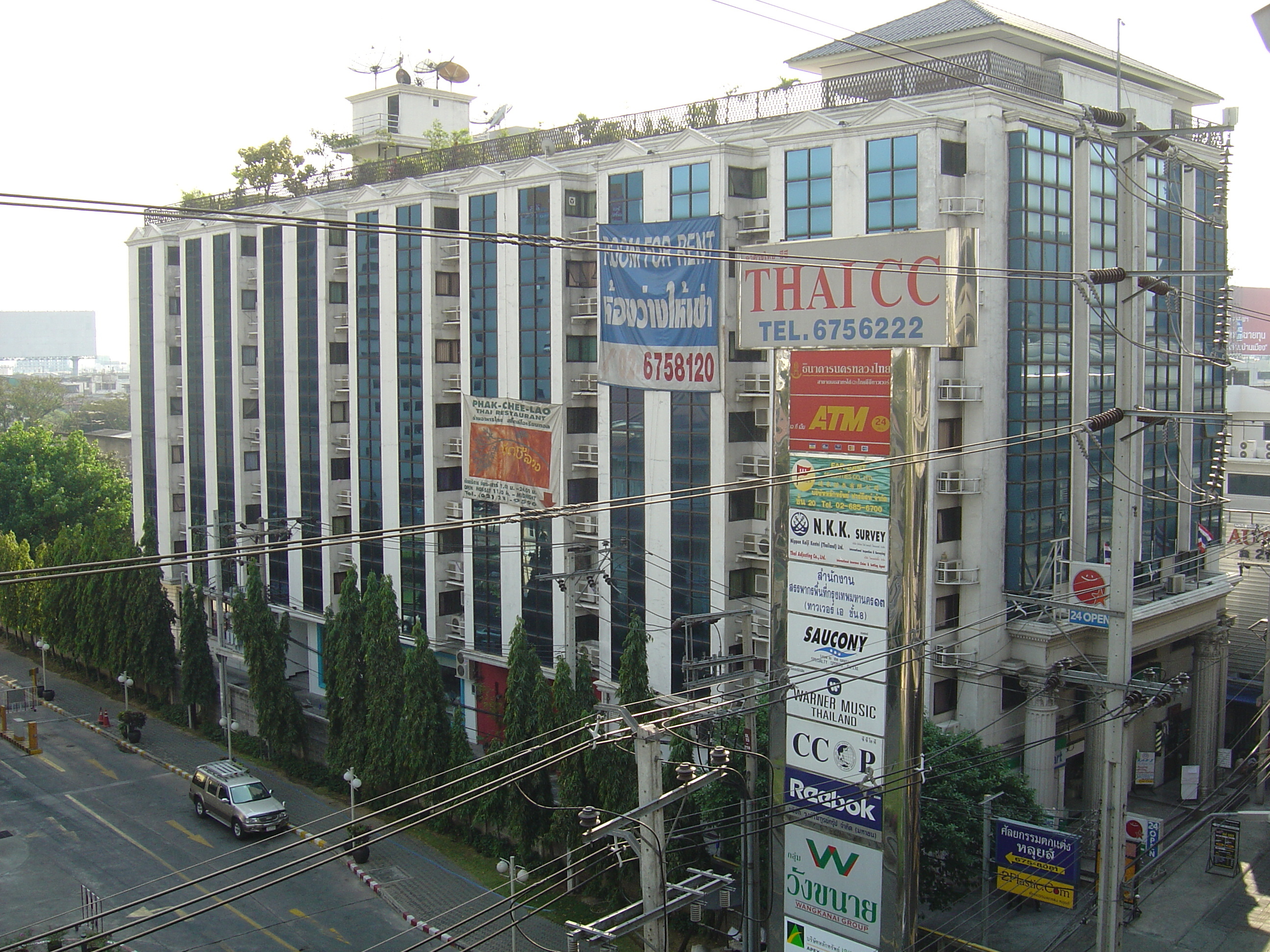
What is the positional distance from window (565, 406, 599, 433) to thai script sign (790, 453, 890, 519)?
16.0 metres

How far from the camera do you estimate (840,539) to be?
68.0ft

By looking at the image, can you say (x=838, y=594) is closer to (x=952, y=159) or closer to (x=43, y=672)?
(x=952, y=159)

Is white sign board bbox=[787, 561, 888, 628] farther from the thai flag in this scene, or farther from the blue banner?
the thai flag

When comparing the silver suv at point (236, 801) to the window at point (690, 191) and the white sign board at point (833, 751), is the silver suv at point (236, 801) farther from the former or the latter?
the window at point (690, 191)

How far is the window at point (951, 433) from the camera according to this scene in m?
30.6

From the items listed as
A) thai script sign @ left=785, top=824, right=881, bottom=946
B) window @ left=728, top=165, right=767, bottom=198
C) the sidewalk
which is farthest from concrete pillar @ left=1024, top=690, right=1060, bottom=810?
window @ left=728, top=165, right=767, bottom=198

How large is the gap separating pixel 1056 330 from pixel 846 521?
47.8ft

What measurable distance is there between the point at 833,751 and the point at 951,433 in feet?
42.1

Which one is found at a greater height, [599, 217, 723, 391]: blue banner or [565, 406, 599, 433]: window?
[599, 217, 723, 391]: blue banner

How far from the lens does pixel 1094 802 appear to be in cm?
3272

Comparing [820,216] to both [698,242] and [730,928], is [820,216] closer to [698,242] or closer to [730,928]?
[698,242]

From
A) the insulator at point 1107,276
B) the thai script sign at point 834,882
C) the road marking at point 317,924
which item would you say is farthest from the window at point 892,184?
the road marking at point 317,924

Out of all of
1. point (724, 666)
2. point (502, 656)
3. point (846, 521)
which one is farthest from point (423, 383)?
point (846, 521)

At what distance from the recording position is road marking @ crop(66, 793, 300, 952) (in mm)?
27656
